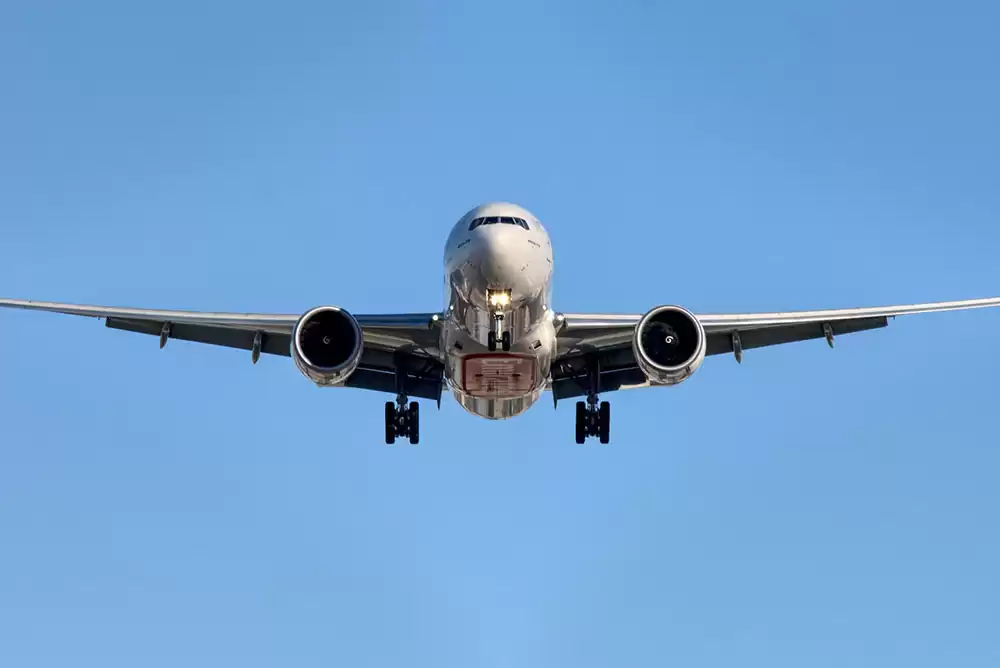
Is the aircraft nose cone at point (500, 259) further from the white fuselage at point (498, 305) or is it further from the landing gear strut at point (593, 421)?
the landing gear strut at point (593, 421)

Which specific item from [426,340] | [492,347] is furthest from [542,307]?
[426,340]

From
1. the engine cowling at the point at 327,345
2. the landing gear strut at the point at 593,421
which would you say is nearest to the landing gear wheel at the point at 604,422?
the landing gear strut at the point at 593,421

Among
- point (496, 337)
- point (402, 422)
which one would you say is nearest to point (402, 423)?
point (402, 422)

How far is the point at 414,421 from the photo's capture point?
30.2 meters

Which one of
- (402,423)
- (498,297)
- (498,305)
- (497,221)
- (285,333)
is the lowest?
(402,423)

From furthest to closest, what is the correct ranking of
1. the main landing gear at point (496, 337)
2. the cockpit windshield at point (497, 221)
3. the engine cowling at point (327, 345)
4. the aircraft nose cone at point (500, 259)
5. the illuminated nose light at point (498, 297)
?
the engine cowling at point (327, 345), the main landing gear at point (496, 337), the cockpit windshield at point (497, 221), the illuminated nose light at point (498, 297), the aircraft nose cone at point (500, 259)

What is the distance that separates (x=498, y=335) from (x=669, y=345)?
11.9 ft

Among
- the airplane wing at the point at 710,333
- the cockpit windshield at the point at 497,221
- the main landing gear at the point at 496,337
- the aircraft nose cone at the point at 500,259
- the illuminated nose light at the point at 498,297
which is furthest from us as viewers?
the airplane wing at the point at 710,333

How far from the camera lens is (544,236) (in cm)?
2483

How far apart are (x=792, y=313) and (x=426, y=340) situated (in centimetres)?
767

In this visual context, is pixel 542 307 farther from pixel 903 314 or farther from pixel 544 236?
pixel 903 314

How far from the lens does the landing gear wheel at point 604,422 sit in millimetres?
30500

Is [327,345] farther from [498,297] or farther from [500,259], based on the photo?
[500,259]

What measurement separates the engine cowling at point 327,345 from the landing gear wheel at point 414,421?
4301 mm
